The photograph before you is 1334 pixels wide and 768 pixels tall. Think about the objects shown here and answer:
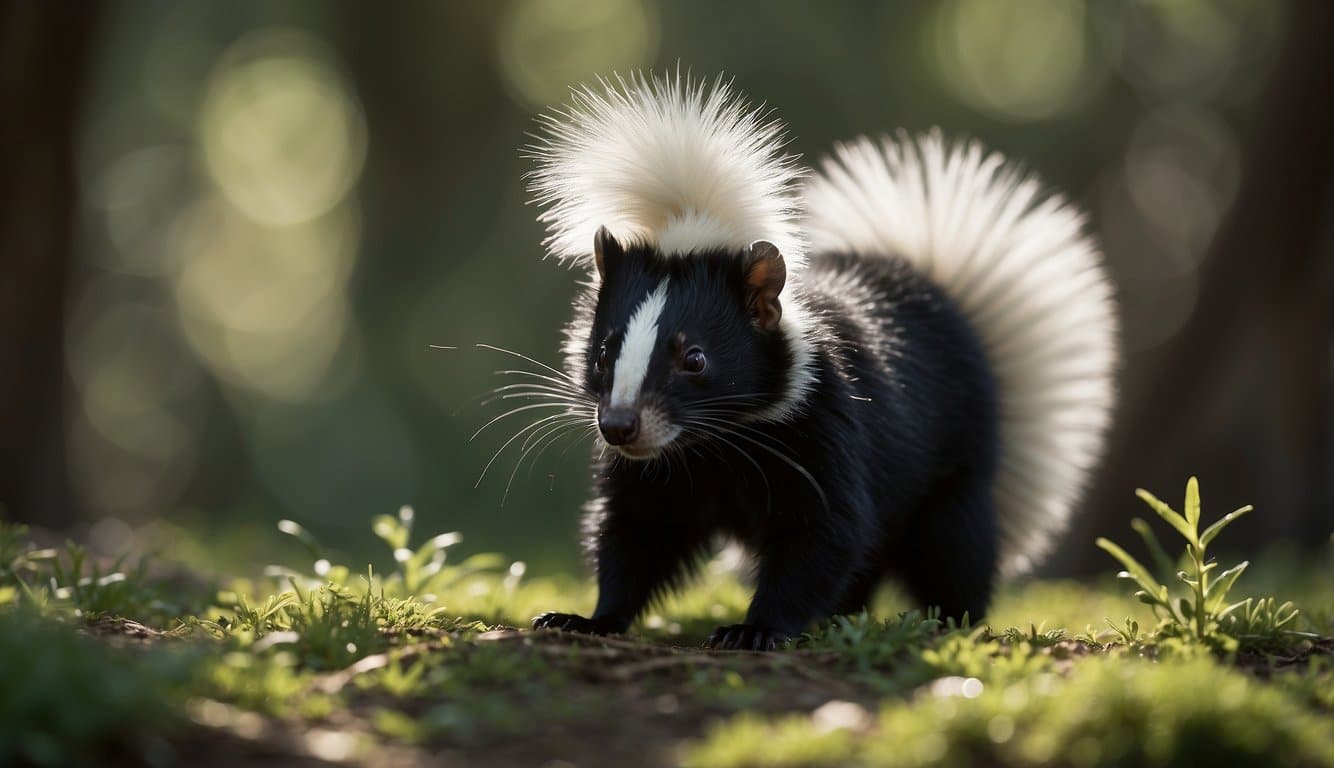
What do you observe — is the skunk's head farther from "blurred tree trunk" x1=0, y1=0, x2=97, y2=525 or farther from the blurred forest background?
"blurred tree trunk" x1=0, y1=0, x2=97, y2=525

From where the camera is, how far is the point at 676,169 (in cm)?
486

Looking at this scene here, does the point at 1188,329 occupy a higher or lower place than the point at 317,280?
lower

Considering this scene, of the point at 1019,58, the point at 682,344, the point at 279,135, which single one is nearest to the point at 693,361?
the point at 682,344

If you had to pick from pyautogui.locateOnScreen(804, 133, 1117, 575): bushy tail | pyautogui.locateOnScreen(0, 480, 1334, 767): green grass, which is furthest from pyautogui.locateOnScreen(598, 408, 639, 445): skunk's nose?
pyautogui.locateOnScreen(804, 133, 1117, 575): bushy tail

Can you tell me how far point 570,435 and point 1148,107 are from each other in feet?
43.4

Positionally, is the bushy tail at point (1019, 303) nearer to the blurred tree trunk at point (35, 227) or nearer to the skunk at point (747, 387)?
the skunk at point (747, 387)

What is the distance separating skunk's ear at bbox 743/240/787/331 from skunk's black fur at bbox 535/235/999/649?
0.02 metres

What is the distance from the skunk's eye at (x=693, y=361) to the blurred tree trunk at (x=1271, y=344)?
5660mm

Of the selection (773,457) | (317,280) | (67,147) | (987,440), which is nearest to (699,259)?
(773,457)

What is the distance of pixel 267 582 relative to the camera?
6352 millimetres

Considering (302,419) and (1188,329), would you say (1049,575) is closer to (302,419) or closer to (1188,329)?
(1188,329)

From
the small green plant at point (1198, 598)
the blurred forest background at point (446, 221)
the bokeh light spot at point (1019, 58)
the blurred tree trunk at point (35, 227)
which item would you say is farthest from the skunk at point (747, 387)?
the bokeh light spot at point (1019, 58)

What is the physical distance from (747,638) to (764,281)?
127 cm

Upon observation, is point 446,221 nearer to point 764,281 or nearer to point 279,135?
point 279,135
